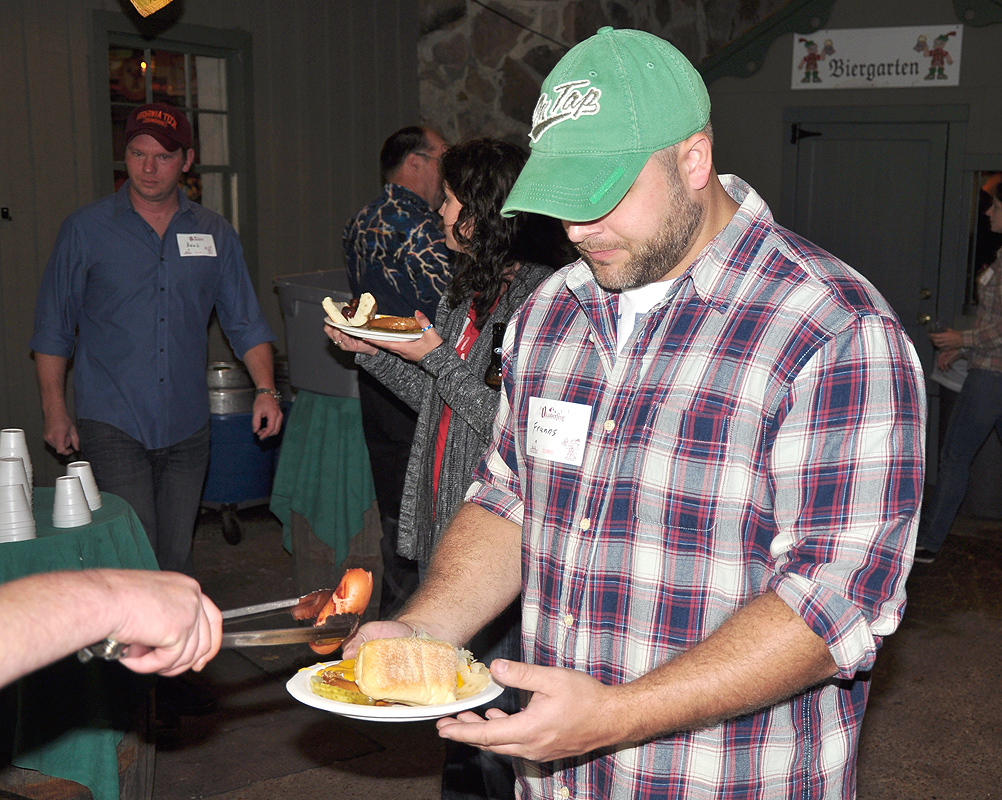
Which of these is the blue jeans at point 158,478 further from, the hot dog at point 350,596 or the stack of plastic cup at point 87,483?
the hot dog at point 350,596

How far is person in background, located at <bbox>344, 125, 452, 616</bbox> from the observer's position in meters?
3.75

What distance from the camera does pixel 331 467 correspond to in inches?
204

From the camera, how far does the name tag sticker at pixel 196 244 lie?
4277 millimetres

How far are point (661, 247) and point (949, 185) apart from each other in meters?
6.47

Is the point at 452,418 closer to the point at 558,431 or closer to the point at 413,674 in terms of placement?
the point at 558,431

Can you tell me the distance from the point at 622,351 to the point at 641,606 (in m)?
0.42

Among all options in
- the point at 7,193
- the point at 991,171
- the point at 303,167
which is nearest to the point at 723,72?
the point at 991,171

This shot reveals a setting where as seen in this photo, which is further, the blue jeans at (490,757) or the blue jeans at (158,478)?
the blue jeans at (158,478)

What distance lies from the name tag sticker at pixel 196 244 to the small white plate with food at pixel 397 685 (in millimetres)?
2990

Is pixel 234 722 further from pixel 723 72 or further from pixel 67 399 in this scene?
pixel 723 72

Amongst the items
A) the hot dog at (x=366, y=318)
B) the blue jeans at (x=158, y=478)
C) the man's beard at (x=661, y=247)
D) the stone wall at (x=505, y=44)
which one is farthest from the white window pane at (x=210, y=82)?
the man's beard at (x=661, y=247)

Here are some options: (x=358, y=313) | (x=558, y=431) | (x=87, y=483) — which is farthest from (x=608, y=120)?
(x=87, y=483)

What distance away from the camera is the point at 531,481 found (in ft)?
5.95

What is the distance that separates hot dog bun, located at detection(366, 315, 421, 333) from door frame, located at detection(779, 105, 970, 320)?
5.29 meters
